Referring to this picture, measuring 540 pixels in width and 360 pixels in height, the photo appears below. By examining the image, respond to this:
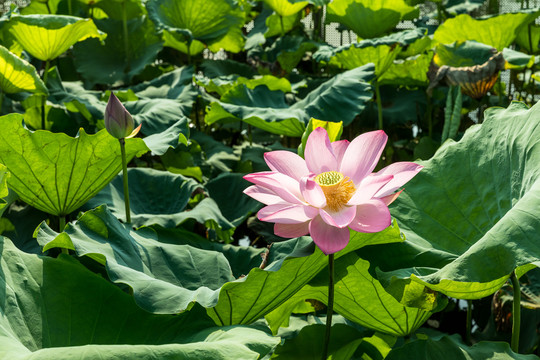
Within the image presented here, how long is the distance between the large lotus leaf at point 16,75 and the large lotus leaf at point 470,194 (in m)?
1.12

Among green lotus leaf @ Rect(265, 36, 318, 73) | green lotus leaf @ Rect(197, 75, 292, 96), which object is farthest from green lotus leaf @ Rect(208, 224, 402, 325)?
green lotus leaf @ Rect(265, 36, 318, 73)

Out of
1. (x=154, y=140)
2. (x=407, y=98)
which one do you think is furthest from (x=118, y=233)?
(x=407, y=98)

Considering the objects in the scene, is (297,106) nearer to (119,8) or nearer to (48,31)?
(48,31)

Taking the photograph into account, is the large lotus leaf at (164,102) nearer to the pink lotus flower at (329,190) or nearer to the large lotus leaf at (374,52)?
the large lotus leaf at (374,52)

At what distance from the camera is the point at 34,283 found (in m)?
1.05

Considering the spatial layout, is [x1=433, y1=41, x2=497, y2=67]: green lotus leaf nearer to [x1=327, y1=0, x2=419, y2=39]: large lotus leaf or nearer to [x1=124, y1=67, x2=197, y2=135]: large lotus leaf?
[x1=327, y1=0, x2=419, y2=39]: large lotus leaf

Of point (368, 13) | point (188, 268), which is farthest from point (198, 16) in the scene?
point (188, 268)

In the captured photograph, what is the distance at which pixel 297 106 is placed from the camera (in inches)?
88.0

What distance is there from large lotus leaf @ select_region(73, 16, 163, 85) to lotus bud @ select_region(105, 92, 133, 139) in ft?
5.65

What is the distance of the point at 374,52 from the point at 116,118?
4.55 ft

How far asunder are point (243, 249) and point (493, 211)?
1.68 feet

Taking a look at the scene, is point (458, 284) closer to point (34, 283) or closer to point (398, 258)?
point (398, 258)

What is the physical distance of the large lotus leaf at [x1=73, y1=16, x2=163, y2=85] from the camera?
2920 millimetres

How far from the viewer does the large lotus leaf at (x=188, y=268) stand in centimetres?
96
